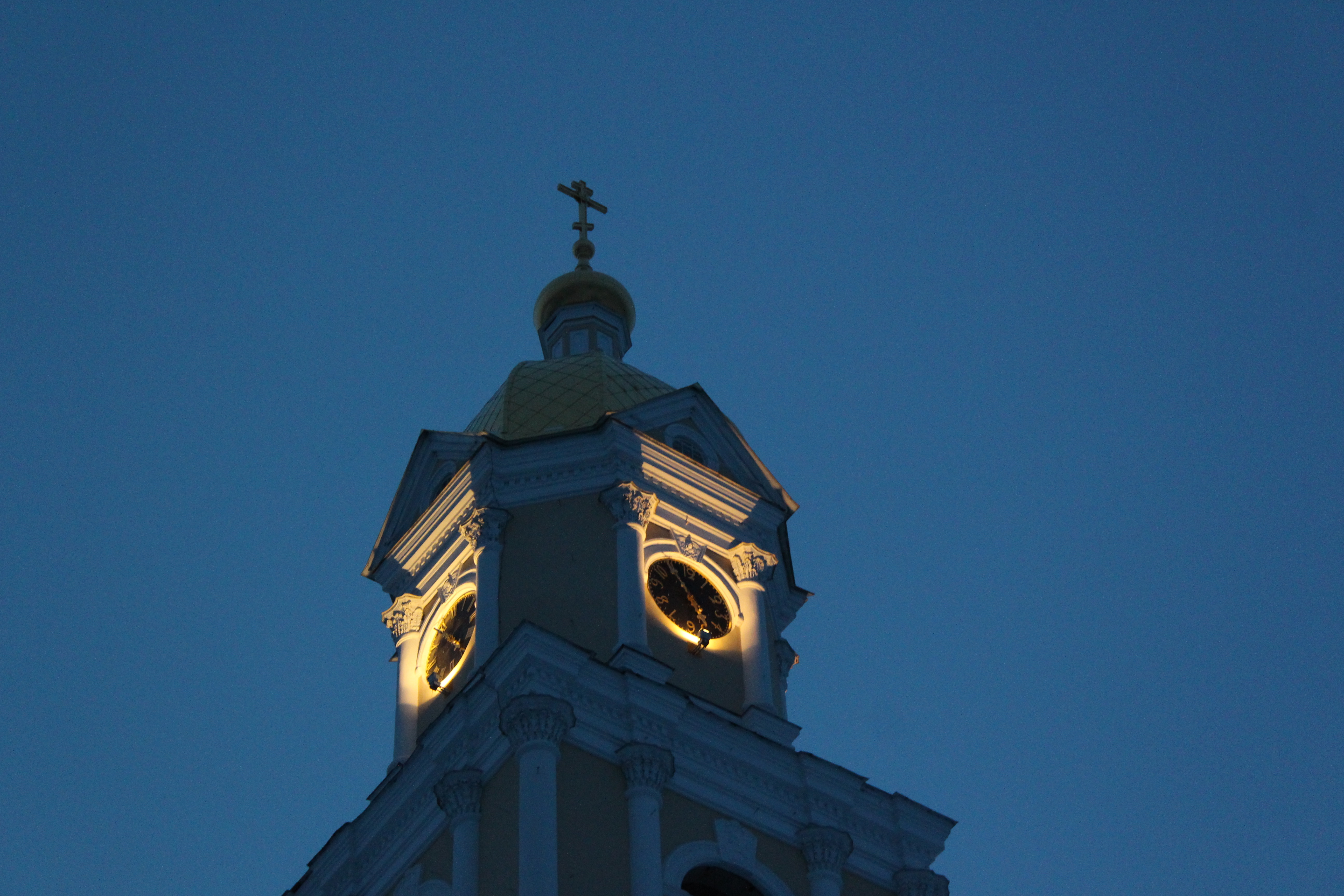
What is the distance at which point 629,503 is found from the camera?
35.1m

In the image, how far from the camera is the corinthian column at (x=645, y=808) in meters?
29.3

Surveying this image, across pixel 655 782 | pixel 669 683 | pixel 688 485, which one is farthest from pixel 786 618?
pixel 655 782

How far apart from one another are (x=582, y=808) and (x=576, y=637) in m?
4.14

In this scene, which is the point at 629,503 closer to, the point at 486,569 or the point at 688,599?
the point at 688,599

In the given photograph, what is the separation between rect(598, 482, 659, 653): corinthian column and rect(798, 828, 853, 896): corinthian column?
11.6ft

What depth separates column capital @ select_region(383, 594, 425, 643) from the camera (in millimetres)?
36375

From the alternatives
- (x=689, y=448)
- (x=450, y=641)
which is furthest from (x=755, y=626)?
(x=450, y=641)

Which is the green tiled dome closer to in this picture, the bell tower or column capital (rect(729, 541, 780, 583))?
the bell tower

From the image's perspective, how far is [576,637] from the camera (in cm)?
3344

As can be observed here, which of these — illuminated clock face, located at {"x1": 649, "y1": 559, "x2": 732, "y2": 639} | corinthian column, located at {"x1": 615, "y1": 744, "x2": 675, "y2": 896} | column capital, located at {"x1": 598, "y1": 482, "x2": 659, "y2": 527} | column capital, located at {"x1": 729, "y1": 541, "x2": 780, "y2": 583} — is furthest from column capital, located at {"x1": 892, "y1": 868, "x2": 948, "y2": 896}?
column capital, located at {"x1": 598, "y1": 482, "x2": 659, "y2": 527}

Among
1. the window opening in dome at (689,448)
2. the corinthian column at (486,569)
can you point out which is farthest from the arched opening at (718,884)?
the window opening in dome at (689,448)

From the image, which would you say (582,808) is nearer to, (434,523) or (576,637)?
(576,637)

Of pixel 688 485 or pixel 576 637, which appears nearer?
pixel 576 637

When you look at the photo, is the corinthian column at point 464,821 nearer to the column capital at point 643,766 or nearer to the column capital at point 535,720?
the column capital at point 535,720
